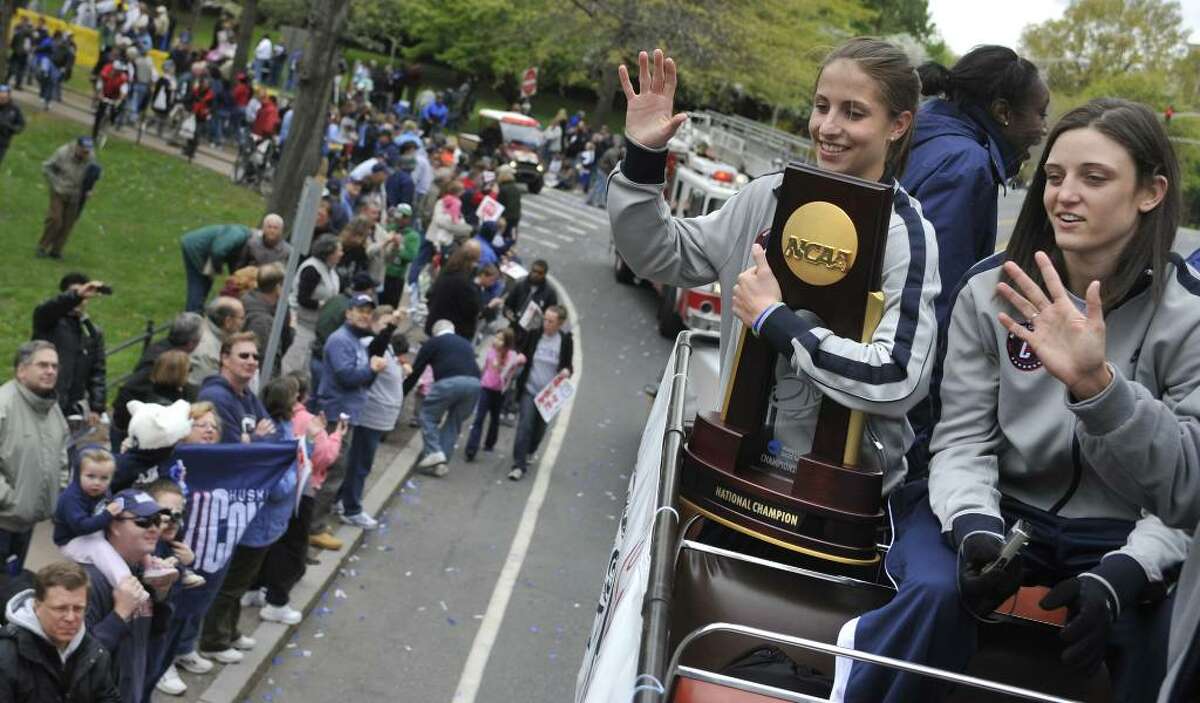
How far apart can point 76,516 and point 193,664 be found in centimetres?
265

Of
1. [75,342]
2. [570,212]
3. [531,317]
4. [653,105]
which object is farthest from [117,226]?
[653,105]

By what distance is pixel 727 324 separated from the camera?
5141mm

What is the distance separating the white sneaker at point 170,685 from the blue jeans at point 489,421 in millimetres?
7212

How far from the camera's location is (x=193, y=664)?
10.3 metres

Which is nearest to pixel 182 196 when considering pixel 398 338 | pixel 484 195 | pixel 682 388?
pixel 484 195

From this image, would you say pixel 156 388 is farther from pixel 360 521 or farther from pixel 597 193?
pixel 597 193

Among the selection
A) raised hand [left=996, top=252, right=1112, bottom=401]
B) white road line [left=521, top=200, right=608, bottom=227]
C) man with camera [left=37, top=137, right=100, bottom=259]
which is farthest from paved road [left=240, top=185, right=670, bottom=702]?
white road line [left=521, top=200, right=608, bottom=227]

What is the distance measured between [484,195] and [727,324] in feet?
65.6

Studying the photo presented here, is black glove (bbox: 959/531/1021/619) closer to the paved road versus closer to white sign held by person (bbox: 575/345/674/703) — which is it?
white sign held by person (bbox: 575/345/674/703)

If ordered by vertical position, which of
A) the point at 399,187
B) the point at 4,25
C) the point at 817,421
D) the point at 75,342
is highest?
the point at 817,421

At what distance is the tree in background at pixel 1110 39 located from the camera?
42.0 ft

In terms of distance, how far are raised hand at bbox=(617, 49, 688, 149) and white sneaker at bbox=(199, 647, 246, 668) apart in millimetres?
6953

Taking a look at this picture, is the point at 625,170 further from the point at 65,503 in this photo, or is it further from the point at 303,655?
the point at 303,655

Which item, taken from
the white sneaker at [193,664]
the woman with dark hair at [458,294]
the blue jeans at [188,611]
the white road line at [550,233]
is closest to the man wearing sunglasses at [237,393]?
the blue jeans at [188,611]
